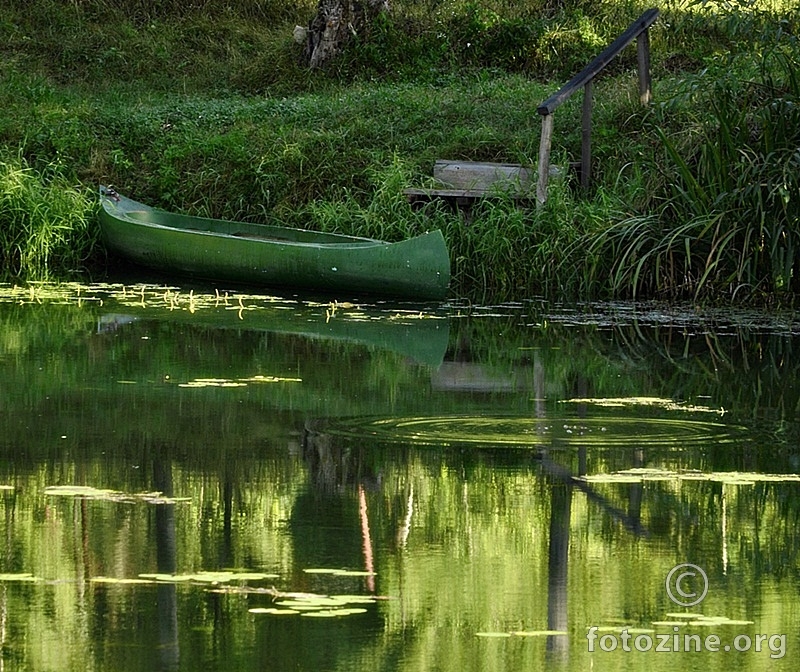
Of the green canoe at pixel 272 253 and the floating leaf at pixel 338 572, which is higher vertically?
the green canoe at pixel 272 253

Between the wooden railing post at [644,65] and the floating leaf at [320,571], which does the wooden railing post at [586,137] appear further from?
the floating leaf at [320,571]

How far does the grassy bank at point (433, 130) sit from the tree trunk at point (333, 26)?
218mm

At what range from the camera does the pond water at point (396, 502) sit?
4.59 metres

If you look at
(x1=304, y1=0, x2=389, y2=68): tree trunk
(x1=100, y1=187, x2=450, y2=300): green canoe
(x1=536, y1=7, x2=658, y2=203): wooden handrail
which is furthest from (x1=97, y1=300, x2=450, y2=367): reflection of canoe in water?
(x1=304, y1=0, x2=389, y2=68): tree trunk

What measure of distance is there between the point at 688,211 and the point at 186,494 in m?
7.48

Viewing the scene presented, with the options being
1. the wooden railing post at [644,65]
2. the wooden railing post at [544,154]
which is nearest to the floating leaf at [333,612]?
the wooden railing post at [544,154]

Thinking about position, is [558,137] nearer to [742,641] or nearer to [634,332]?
[634,332]

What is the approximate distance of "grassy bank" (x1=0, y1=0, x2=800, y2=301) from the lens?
12781 mm

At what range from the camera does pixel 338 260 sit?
43.6 ft

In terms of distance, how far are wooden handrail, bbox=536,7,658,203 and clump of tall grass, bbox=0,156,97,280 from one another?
4.12m

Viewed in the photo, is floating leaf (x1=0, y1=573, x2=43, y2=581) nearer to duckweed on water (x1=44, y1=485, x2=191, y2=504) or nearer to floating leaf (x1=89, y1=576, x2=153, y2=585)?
floating leaf (x1=89, y1=576, x2=153, y2=585)

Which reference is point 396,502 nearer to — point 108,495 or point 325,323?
point 108,495

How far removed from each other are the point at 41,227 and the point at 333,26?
6.83m

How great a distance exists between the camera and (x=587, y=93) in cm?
1482
